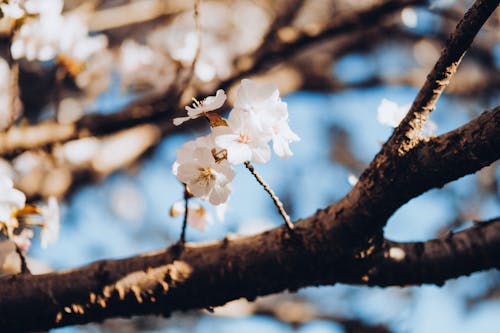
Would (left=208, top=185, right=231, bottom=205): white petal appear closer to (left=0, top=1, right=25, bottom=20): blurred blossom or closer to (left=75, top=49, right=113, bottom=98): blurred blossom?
(left=0, top=1, right=25, bottom=20): blurred blossom

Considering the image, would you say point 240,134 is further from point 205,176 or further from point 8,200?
point 8,200

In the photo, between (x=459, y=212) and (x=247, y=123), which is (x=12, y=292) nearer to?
(x=247, y=123)

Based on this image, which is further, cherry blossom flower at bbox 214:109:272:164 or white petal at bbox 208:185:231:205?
white petal at bbox 208:185:231:205

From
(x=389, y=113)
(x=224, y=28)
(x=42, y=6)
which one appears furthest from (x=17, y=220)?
(x=224, y=28)

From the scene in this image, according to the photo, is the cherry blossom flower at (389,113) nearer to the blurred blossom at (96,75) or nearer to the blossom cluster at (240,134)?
the blossom cluster at (240,134)

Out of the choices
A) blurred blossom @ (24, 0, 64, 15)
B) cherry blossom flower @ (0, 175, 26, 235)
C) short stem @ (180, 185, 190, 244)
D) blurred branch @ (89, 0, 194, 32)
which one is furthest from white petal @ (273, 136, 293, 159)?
blurred branch @ (89, 0, 194, 32)

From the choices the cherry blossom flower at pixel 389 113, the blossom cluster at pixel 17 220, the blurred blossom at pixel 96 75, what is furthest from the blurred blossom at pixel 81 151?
the cherry blossom flower at pixel 389 113
